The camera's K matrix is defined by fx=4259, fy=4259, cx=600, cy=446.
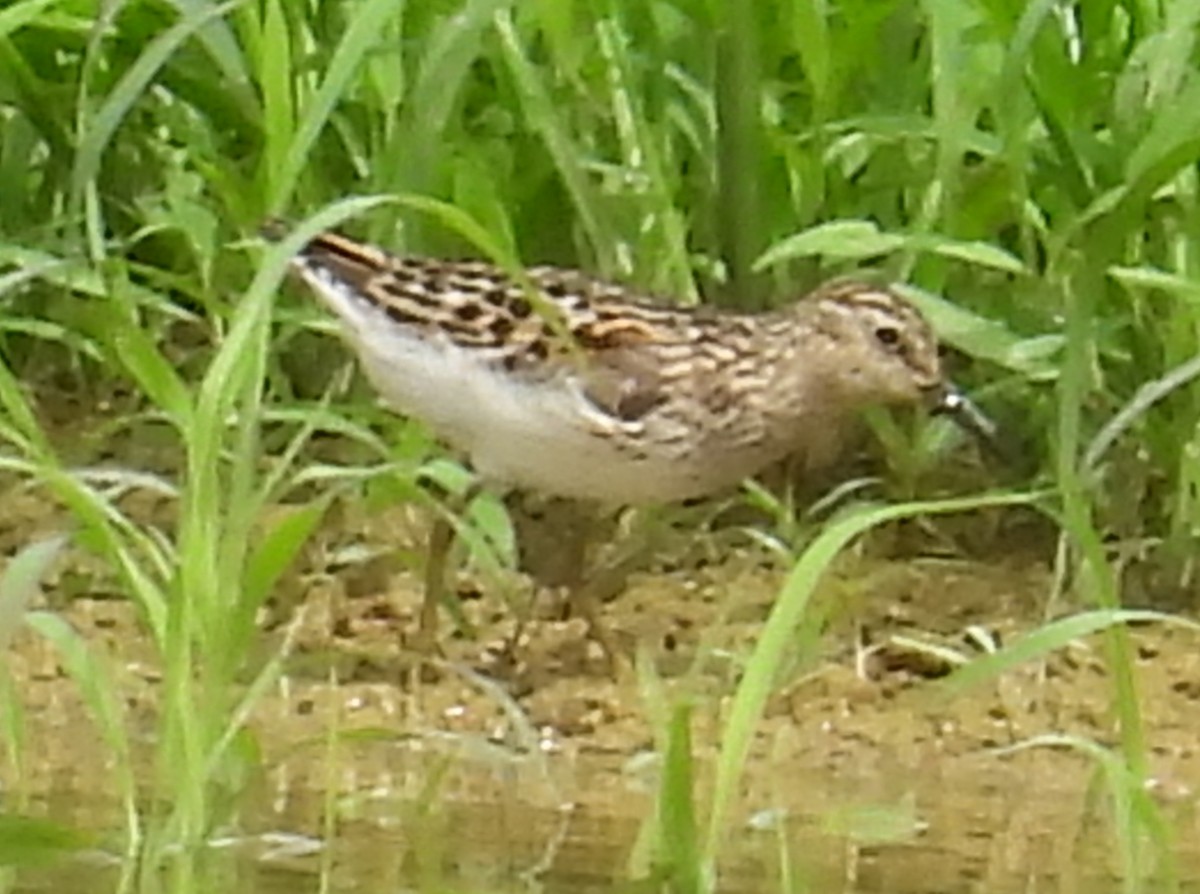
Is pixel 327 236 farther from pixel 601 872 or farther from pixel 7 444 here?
pixel 601 872

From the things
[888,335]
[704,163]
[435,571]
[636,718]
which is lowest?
[636,718]

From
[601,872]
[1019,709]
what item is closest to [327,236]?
[1019,709]

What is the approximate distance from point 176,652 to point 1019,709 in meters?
1.48

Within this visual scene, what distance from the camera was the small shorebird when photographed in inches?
202

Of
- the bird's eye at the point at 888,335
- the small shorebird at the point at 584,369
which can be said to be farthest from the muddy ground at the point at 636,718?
the bird's eye at the point at 888,335

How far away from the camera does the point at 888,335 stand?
535 centimetres

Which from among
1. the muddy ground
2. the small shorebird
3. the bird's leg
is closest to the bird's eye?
the small shorebird

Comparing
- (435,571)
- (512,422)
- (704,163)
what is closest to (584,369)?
(512,422)

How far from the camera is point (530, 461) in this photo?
513 cm

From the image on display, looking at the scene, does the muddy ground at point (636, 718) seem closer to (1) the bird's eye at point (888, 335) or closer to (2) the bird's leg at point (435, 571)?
(2) the bird's leg at point (435, 571)

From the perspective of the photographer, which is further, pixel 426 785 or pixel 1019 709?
pixel 1019 709

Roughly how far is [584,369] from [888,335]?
440 millimetres

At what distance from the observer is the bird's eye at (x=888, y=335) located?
5.35 meters

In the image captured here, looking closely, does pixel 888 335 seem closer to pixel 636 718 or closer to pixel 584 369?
pixel 584 369
